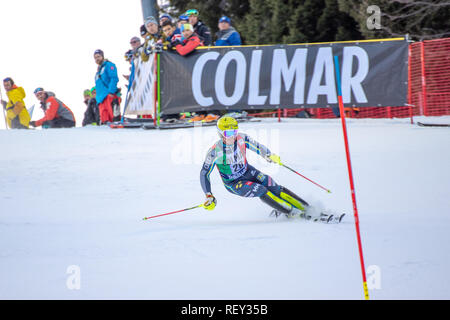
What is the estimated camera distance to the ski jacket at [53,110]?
12.9m

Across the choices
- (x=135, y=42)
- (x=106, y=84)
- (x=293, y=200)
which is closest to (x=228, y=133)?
(x=293, y=200)

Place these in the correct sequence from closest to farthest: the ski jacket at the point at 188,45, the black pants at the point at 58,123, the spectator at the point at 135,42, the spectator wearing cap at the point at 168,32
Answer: the ski jacket at the point at 188,45, the spectator wearing cap at the point at 168,32, the spectator at the point at 135,42, the black pants at the point at 58,123

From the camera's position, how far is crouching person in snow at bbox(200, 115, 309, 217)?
18.7 feet

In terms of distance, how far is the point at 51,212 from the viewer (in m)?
6.21

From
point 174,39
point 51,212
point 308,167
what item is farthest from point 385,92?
point 51,212

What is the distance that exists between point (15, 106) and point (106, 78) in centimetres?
287

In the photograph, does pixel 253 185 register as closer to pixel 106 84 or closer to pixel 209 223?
pixel 209 223

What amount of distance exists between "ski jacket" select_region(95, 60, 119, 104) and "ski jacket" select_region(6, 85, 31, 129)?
2.35m

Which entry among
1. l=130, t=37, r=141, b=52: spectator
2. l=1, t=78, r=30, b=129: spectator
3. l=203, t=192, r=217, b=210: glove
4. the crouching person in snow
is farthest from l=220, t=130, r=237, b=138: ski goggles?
l=1, t=78, r=30, b=129: spectator

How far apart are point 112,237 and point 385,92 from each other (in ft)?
24.8

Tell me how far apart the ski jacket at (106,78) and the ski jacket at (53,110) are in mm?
1333

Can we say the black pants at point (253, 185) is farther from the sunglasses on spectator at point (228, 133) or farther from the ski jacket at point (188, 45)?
the ski jacket at point (188, 45)

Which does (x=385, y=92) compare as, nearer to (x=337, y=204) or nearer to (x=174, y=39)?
(x=174, y=39)

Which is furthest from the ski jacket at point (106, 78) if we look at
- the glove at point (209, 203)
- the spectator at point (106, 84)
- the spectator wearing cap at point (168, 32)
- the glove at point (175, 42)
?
the glove at point (209, 203)
